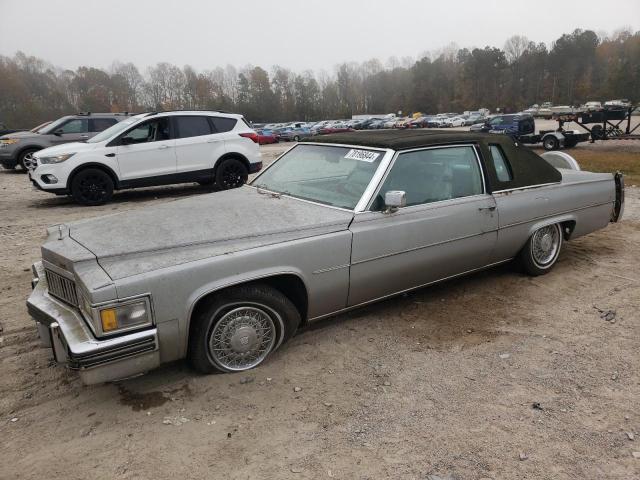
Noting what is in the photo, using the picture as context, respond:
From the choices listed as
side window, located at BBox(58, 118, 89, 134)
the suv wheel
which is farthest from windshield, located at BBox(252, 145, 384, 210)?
the suv wheel

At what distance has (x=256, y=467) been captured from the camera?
2.37 m

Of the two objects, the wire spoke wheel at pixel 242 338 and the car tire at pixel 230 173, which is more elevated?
the car tire at pixel 230 173

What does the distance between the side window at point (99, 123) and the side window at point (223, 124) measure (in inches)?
214

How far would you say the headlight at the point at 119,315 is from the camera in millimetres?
2529

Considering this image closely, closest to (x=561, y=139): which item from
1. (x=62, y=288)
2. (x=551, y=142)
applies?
(x=551, y=142)

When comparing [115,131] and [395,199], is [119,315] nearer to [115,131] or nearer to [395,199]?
[395,199]

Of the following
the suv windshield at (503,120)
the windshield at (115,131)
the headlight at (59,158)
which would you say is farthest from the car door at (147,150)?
the suv windshield at (503,120)

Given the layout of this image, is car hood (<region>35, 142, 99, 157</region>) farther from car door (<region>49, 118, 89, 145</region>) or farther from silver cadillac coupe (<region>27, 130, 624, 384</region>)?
silver cadillac coupe (<region>27, 130, 624, 384</region>)

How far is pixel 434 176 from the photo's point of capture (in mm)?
4020

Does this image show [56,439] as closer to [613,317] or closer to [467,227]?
[467,227]

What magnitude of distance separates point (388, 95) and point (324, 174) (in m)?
125

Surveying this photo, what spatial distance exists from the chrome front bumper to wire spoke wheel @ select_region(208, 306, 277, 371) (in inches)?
16.9

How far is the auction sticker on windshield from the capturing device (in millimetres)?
3825

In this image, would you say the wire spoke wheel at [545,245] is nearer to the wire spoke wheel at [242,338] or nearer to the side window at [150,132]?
the wire spoke wheel at [242,338]
